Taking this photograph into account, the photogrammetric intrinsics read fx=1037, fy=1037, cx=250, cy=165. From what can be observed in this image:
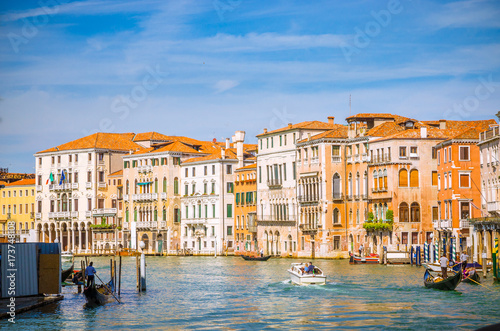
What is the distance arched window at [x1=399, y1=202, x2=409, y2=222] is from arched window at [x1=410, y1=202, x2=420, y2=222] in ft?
1.17

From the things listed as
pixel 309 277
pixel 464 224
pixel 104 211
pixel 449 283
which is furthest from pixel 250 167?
pixel 449 283

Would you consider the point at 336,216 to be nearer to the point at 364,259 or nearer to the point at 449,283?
the point at 364,259

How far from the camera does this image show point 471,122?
68.2 meters

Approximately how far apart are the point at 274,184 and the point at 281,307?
4462 centimetres

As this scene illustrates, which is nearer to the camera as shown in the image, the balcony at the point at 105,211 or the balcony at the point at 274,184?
the balcony at the point at 274,184

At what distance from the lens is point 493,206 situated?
51375mm

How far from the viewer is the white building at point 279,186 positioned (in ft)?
244

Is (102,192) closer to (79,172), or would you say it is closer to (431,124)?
(79,172)

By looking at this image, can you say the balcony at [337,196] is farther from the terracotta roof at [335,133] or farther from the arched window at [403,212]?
the arched window at [403,212]

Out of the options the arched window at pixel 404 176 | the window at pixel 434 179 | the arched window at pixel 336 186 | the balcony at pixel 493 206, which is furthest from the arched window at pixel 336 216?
the balcony at pixel 493 206

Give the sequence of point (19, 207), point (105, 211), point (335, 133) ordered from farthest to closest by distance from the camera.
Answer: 1. point (19, 207)
2. point (105, 211)
3. point (335, 133)

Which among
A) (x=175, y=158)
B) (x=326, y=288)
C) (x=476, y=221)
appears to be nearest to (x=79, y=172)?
(x=175, y=158)

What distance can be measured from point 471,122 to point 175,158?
98.4 ft

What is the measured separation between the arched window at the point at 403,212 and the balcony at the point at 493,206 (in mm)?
10984
